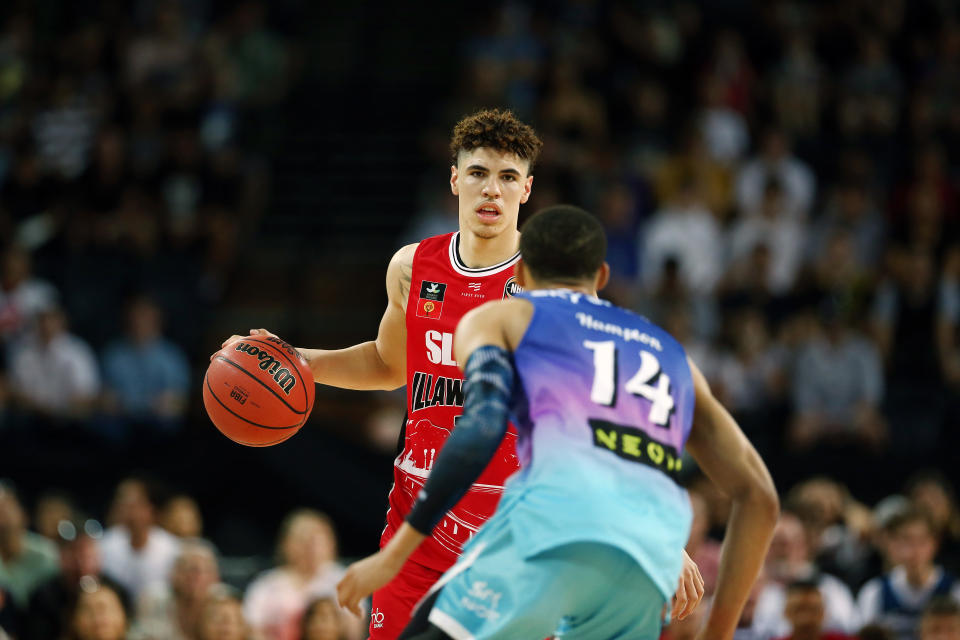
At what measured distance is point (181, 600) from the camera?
10.4m

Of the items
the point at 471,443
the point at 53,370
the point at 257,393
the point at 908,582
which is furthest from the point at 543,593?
the point at 53,370

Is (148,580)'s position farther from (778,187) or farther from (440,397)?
(778,187)

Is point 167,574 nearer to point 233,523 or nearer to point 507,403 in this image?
point 233,523

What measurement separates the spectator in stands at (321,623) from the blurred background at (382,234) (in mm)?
41

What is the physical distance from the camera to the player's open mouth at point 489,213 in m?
6.33

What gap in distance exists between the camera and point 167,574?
11.1 metres

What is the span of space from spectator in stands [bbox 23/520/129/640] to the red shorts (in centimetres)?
478

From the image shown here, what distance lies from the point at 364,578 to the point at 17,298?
1067 cm

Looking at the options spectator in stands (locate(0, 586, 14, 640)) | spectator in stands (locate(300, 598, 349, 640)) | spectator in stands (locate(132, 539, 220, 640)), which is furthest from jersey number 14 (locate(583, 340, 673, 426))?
spectator in stands (locate(0, 586, 14, 640))

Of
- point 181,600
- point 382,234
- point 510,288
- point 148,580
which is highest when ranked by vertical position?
point 510,288

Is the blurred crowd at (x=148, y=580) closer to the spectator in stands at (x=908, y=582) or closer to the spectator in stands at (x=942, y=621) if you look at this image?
the spectator in stands at (x=908, y=582)

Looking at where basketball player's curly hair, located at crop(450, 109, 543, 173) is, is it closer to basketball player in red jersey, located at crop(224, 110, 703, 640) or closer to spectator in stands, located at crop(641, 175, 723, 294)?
basketball player in red jersey, located at crop(224, 110, 703, 640)

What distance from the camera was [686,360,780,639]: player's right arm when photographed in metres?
4.72

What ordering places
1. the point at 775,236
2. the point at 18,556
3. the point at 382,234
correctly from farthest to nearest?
the point at 382,234 < the point at 775,236 < the point at 18,556
